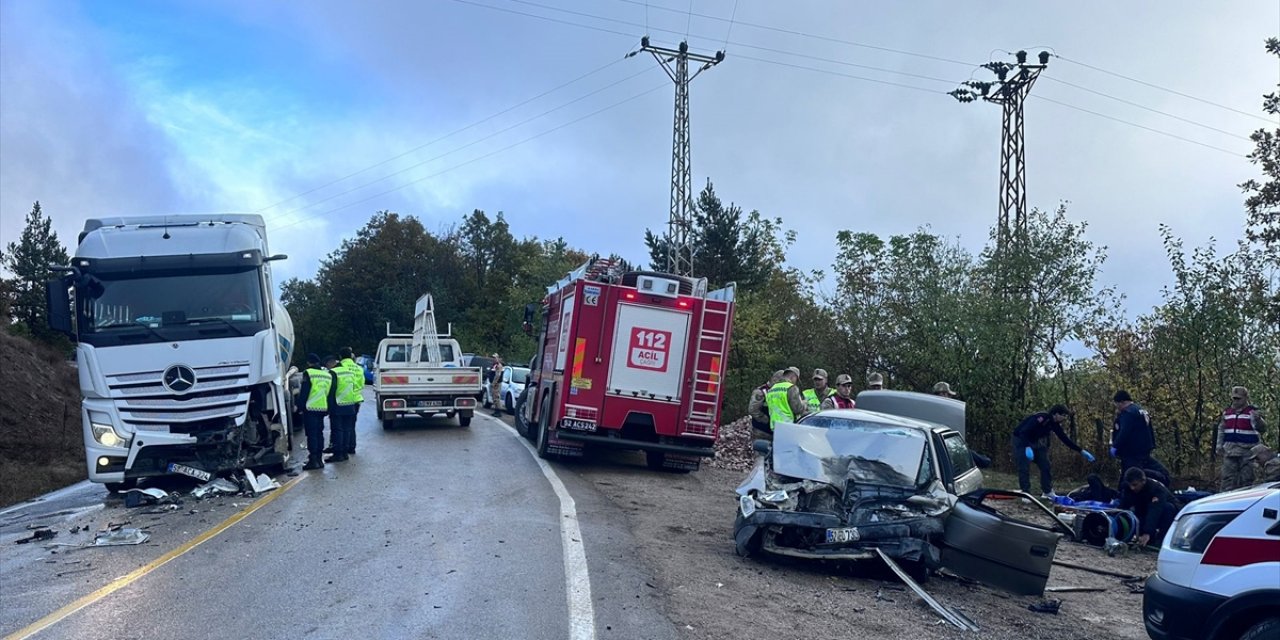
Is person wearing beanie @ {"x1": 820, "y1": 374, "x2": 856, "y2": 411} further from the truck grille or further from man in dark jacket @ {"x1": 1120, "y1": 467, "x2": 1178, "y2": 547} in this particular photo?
the truck grille

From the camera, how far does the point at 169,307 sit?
11.6 meters

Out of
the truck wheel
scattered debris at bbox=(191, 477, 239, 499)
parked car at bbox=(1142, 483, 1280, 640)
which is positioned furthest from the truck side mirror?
parked car at bbox=(1142, 483, 1280, 640)

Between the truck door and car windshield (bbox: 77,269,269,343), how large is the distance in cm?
505

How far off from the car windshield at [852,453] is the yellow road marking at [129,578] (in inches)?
208

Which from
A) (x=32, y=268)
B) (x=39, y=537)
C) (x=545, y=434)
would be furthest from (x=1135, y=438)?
(x=32, y=268)

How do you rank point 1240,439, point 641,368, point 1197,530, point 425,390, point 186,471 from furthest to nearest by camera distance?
point 425,390 < point 641,368 < point 1240,439 < point 186,471 < point 1197,530

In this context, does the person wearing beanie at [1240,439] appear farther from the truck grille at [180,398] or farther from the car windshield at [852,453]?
the truck grille at [180,398]

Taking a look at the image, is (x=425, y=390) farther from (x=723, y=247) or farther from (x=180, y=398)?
(x=723, y=247)

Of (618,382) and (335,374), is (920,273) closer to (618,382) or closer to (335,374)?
(618,382)

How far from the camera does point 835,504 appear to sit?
8117 millimetres

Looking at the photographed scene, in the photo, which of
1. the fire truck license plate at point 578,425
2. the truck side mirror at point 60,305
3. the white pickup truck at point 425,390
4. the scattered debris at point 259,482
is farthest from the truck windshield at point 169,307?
the white pickup truck at point 425,390

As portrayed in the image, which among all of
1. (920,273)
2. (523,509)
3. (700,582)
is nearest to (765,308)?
(920,273)

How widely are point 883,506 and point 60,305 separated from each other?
9.53 metres

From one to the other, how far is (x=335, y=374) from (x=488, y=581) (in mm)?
8283
